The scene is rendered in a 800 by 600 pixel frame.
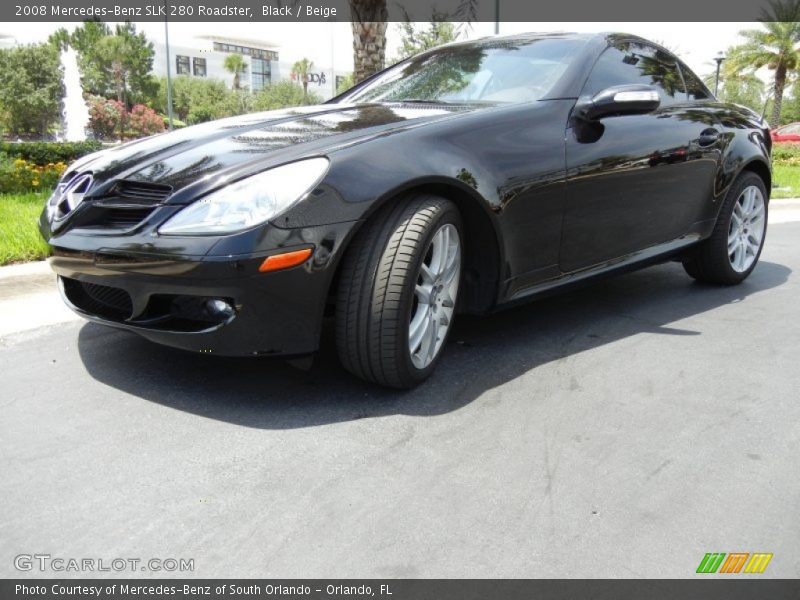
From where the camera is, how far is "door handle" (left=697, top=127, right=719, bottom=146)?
13.9ft

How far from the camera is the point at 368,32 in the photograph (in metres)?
8.61

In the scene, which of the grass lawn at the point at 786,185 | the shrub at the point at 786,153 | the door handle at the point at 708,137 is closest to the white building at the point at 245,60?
the shrub at the point at 786,153

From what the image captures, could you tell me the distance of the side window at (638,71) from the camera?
375cm

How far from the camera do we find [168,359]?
129 inches

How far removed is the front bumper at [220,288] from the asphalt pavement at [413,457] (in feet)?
0.97

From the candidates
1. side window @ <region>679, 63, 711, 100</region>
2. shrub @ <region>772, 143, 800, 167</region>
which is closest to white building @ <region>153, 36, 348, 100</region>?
shrub @ <region>772, 143, 800, 167</region>

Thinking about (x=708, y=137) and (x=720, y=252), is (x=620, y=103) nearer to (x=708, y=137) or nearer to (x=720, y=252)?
(x=708, y=137)

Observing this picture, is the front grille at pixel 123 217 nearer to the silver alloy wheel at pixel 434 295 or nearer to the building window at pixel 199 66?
the silver alloy wheel at pixel 434 295

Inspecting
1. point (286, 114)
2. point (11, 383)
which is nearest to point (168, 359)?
point (11, 383)

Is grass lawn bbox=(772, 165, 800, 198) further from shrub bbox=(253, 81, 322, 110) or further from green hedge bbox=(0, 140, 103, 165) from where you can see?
shrub bbox=(253, 81, 322, 110)

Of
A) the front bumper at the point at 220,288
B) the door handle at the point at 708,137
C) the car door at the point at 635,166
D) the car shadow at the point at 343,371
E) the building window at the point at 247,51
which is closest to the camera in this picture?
the front bumper at the point at 220,288

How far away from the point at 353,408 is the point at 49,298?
90.7 inches

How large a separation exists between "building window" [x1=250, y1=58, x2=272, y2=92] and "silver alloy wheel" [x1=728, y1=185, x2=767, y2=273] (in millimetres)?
121194

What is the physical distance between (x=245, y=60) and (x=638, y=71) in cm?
11751
